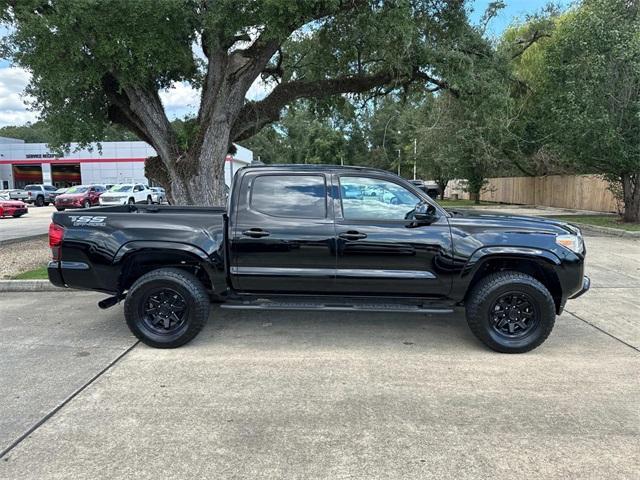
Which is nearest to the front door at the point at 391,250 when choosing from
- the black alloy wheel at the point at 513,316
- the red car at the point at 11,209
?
the black alloy wheel at the point at 513,316

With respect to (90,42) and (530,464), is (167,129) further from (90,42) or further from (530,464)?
(530,464)

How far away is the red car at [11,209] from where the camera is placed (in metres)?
23.7

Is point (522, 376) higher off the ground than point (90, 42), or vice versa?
point (90, 42)

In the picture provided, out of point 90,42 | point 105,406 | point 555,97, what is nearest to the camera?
point 105,406

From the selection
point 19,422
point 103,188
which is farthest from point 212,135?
point 103,188

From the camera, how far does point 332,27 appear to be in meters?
12.4

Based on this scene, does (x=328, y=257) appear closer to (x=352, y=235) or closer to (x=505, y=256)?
(x=352, y=235)

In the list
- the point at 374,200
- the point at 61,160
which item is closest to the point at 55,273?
the point at 374,200

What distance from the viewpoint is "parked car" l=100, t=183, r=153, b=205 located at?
95.6 ft

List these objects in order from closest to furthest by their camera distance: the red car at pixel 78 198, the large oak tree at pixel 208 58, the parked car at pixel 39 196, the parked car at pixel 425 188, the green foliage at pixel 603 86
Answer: the parked car at pixel 425 188 → the large oak tree at pixel 208 58 → the green foliage at pixel 603 86 → the red car at pixel 78 198 → the parked car at pixel 39 196

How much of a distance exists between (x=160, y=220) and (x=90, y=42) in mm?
6348

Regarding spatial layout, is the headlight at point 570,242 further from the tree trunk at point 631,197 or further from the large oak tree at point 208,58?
the tree trunk at point 631,197

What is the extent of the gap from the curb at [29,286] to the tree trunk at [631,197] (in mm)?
18495

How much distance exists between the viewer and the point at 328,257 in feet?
17.1
